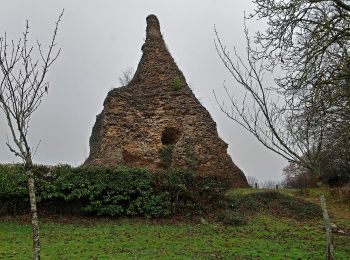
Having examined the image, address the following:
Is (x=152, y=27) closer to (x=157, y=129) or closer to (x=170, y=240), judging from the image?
(x=157, y=129)

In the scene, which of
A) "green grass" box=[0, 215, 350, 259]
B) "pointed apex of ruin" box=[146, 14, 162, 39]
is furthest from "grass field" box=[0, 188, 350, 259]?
"pointed apex of ruin" box=[146, 14, 162, 39]

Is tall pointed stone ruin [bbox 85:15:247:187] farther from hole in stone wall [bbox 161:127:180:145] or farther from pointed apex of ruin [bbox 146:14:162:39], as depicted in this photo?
pointed apex of ruin [bbox 146:14:162:39]

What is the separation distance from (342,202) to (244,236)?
1223cm

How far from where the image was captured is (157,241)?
12992mm

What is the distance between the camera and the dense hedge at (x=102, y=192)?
17125 millimetres

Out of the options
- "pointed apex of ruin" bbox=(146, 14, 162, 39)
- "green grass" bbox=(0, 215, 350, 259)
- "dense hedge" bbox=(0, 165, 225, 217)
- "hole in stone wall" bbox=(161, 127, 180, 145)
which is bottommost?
"green grass" bbox=(0, 215, 350, 259)

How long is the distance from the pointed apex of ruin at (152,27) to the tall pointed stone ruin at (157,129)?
2.63 m

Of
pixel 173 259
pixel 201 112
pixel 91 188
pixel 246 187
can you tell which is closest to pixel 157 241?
pixel 173 259

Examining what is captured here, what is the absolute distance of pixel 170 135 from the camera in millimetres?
26234

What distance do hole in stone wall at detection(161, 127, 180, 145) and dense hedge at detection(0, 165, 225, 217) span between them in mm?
7538

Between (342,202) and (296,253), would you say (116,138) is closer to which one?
(342,202)

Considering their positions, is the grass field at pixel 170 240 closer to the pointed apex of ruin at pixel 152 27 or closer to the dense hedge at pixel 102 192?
the dense hedge at pixel 102 192

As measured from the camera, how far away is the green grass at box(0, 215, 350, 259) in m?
10.8

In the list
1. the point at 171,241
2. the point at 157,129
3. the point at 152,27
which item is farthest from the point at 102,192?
the point at 152,27
